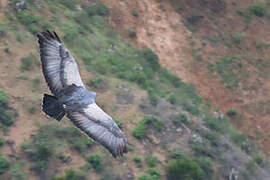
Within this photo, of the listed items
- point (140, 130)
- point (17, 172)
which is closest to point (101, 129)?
point (17, 172)

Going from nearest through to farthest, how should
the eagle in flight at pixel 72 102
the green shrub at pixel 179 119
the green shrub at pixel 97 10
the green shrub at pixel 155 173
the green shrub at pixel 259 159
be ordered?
the eagle in flight at pixel 72 102, the green shrub at pixel 155 173, the green shrub at pixel 179 119, the green shrub at pixel 259 159, the green shrub at pixel 97 10

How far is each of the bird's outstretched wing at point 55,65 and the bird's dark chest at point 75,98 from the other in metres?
0.27

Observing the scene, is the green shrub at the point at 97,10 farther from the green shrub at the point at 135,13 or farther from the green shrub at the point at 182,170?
the green shrub at the point at 182,170

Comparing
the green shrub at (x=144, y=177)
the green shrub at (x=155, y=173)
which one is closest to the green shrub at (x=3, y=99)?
the green shrub at (x=144, y=177)

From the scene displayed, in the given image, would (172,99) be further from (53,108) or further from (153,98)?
(53,108)

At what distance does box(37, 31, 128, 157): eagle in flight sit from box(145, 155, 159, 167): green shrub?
556cm

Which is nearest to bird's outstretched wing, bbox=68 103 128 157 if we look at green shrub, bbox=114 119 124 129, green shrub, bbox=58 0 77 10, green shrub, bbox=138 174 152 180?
green shrub, bbox=138 174 152 180

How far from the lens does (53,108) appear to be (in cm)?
1465

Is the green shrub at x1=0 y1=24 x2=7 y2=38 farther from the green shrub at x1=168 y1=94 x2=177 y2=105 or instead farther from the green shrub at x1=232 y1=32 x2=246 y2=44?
the green shrub at x1=232 y1=32 x2=246 y2=44

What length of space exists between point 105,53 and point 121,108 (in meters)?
4.28

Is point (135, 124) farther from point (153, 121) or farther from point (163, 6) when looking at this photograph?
point (163, 6)

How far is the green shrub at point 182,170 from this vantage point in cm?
1964

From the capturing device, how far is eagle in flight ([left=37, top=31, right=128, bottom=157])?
14305 millimetres

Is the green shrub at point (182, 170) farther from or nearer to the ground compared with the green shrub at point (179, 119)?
farther from the ground
